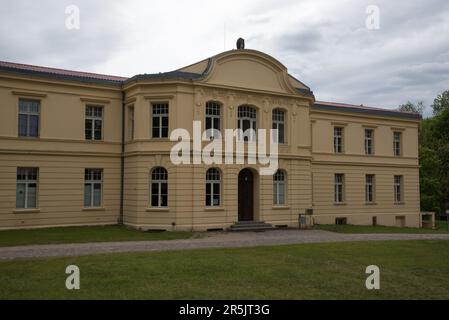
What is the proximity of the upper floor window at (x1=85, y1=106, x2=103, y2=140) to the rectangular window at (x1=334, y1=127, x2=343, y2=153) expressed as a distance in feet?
49.7

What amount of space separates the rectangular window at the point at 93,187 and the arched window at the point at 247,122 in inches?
295

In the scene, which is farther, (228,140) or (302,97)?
(302,97)

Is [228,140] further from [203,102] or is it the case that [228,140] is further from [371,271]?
[371,271]

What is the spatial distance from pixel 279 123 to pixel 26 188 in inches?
513

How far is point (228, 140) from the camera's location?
2322 centimetres

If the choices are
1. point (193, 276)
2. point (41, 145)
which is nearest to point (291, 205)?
point (41, 145)

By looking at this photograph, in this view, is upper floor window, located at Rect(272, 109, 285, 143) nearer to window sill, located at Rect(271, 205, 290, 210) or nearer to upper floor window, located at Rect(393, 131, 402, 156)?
window sill, located at Rect(271, 205, 290, 210)

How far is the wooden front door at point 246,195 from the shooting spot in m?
24.0

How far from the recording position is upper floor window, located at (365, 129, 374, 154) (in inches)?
1255

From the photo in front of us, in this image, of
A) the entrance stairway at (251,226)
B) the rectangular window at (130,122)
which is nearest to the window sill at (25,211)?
the rectangular window at (130,122)

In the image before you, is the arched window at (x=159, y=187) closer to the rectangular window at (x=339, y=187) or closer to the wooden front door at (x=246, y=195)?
the wooden front door at (x=246, y=195)

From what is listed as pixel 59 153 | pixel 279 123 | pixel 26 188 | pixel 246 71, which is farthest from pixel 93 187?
pixel 279 123

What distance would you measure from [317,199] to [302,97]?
23.0 feet
